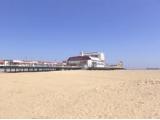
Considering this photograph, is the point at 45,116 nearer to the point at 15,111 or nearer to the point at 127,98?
the point at 15,111

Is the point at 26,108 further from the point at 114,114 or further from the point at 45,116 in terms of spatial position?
the point at 114,114

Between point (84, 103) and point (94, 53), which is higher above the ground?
point (94, 53)

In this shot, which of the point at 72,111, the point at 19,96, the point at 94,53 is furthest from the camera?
the point at 94,53

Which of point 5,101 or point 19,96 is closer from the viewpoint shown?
point 5,101

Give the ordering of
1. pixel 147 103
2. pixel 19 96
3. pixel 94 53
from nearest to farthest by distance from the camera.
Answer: pixel 147 103 → pixel 19 96 → pixel 94 53

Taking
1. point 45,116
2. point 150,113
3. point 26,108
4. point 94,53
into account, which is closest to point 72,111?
point 45,116

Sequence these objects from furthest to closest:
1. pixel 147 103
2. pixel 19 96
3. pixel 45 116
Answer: pixel 19 96
pixel 147 103
pixel 45 116

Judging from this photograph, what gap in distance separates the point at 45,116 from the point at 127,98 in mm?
4362

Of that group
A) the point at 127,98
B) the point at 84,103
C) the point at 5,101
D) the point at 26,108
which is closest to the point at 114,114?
the point at 84,103

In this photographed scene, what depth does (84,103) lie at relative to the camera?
969 centimetres

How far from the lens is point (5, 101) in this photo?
10195 millimetres

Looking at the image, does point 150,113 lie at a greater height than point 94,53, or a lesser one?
lesser

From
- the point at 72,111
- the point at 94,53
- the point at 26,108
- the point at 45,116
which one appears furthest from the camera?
the point at 94,53

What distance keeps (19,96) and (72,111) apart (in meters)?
3.97
